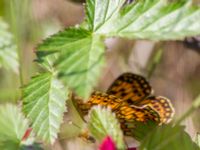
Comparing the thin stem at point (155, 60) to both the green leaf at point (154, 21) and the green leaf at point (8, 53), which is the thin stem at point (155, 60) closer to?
the green leaf at point (8, 53)

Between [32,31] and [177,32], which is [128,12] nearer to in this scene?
[177,32]

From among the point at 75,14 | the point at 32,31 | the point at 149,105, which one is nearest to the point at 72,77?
the point at 149,105

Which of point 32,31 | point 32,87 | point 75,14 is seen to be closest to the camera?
point 32,87

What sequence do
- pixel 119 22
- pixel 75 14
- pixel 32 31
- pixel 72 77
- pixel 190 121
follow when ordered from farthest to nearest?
1. pixel 75 14
2. pixel 32 31
3. pixel 190 121
4. pixel 119 22
5. pixel 72 77

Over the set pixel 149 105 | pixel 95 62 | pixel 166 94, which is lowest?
pixel 166 94

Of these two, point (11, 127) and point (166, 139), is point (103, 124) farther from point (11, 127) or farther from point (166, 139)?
point (11, 127)

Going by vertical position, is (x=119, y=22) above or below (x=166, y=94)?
above

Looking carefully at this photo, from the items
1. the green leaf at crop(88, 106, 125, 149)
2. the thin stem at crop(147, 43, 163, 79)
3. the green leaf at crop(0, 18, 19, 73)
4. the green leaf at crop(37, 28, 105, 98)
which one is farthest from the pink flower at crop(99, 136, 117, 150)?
the thin stem at crop(147, 43, 163, 79)

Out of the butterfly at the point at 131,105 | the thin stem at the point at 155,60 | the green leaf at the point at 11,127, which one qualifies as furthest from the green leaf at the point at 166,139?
the thin stem at the point at 155,60
